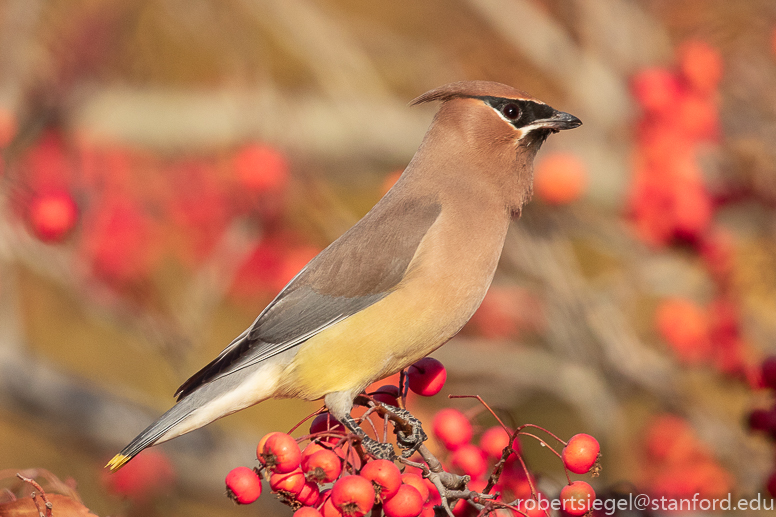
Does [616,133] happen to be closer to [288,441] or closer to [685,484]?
[685,484]

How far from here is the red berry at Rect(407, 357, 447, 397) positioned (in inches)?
105

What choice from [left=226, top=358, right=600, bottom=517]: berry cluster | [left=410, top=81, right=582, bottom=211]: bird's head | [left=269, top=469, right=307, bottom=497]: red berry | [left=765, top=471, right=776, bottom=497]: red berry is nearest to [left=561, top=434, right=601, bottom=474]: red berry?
[left=226, top=358, right=600, bottom=517]: berry cluster

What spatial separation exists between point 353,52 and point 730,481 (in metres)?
3.42

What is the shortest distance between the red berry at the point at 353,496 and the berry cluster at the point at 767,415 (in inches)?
59.3

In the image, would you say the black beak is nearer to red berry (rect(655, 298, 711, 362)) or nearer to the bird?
the bird

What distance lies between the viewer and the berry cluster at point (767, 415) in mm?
2877

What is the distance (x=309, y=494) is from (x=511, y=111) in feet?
5.11

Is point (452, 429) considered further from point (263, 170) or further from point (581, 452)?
point (263, 170)

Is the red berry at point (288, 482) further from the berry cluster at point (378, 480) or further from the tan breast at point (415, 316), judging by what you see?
the tan breast at point (415, 316)

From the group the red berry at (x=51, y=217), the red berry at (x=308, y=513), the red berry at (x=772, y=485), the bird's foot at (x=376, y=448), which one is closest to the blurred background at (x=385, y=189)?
the red berry at (x=51, y=217)

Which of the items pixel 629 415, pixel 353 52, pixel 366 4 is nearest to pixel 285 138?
pixel 353 52

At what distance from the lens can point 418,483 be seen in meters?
2.30

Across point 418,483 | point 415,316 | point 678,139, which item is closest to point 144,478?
point 415,316

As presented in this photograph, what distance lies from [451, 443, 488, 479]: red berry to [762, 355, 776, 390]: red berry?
3.49 feet
